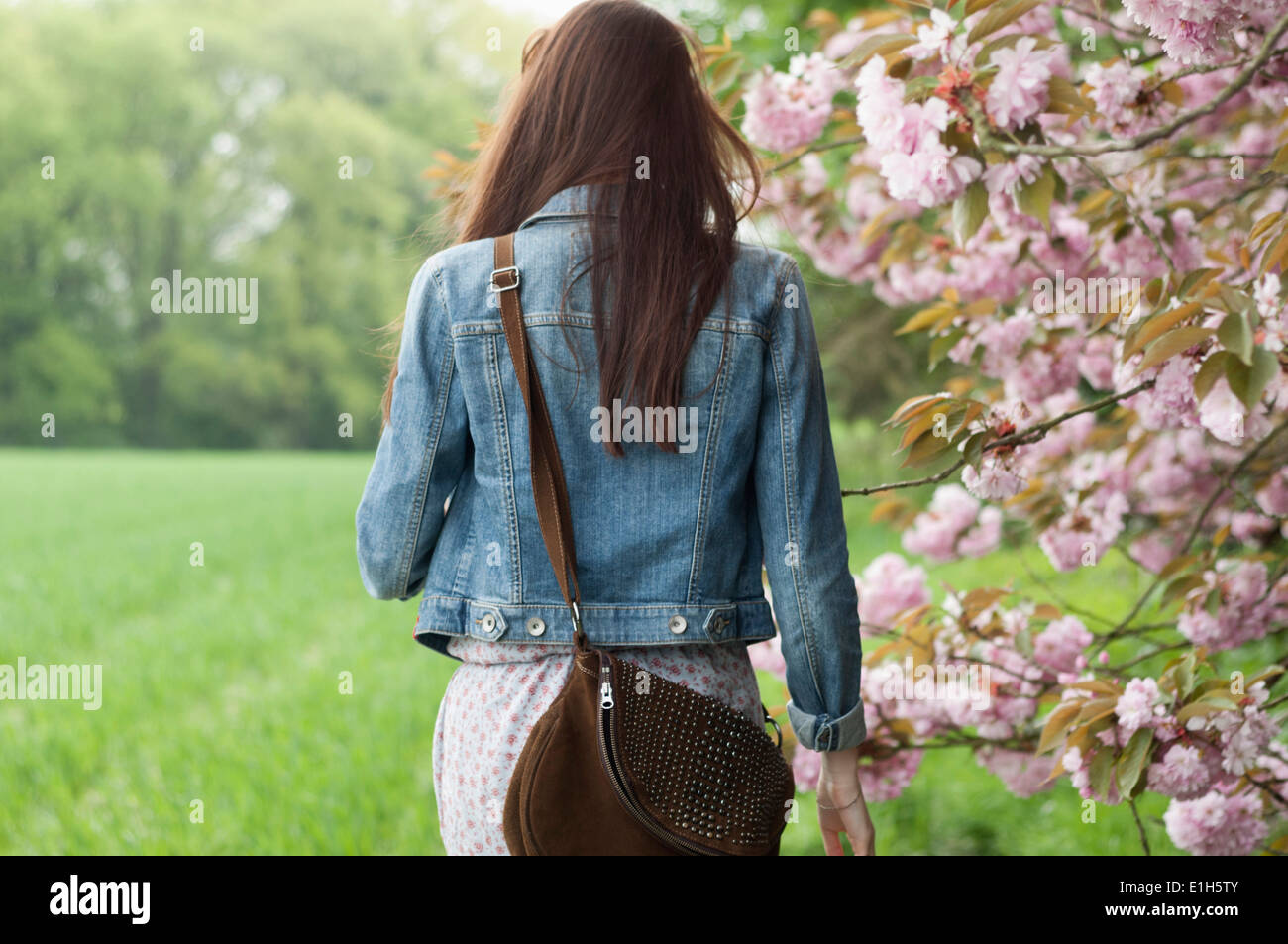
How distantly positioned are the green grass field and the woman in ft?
6.44

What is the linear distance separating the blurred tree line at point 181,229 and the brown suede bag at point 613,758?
78.7ft

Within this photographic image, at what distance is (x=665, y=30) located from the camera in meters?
1.32

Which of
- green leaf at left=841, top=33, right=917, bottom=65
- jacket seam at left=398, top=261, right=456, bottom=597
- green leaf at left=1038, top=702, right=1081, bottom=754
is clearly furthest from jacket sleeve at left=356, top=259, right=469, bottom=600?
green leaf at left=1038, top=702, right=1081, bottom=754

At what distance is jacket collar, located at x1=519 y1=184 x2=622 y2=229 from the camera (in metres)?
1.25

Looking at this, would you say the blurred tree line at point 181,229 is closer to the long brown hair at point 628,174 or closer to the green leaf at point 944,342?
the green leaf at point 944,342

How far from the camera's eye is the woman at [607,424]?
1.24 metres

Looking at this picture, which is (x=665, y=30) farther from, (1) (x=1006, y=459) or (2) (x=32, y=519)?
(2) (x=32, y=519)

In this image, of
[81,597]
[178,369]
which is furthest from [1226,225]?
[178,369]

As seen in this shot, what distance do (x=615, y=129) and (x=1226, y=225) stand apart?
5.67 ft

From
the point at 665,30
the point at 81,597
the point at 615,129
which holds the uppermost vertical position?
the point at 665,30

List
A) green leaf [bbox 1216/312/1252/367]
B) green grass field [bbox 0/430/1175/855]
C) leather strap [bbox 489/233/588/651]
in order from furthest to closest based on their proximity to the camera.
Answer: green grass field [bbox 0/430/1175/855]
leather strap [bbox 489/233/588/651]
green leaf [bbox 1216/312/1252/367]

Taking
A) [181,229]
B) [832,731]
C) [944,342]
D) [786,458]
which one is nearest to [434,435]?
[786,458]

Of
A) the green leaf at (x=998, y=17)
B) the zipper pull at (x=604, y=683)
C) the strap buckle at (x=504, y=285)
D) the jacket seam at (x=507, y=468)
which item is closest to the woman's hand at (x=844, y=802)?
the zipper pull at (x=604, y=683)

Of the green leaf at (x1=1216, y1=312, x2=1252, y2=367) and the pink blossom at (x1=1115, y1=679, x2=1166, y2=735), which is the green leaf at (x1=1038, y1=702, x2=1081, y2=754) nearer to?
the pink blossom at (x1=1115, y1=679, x2=1166, y2=735)
